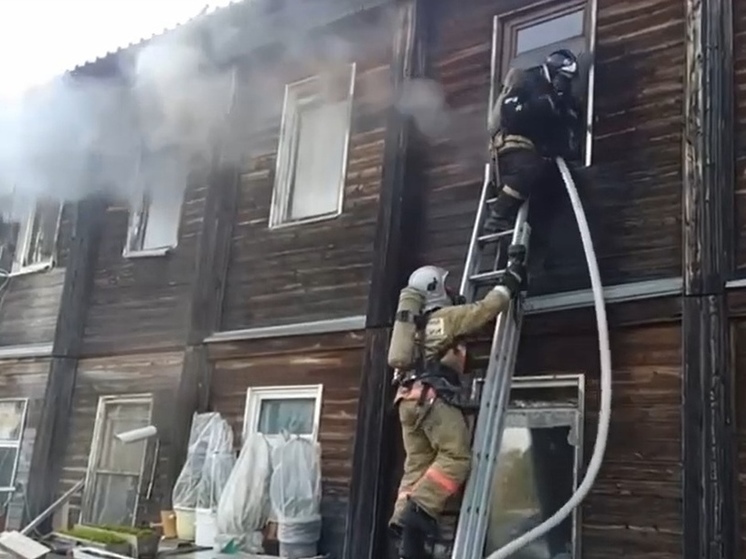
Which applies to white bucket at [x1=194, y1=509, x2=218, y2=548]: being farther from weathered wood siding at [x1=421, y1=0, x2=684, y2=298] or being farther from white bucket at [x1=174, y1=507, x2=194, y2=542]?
weathered wood siding at [x1=421, y1=0, x2=684, y2=298]

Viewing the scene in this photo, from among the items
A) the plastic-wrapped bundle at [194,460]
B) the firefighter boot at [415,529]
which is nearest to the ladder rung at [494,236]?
the firefighter boot at [415,529]

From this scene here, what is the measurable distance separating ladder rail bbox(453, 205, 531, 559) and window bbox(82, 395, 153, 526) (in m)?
4.15

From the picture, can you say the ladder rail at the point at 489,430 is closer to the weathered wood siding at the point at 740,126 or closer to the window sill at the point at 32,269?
the weathered wood siding at the point at 740,126

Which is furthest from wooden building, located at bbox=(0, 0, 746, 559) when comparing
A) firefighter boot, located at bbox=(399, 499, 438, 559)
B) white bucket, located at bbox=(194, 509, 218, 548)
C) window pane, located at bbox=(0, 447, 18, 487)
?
firefighter boot, located at bbox=(399, 499, 438, 559)

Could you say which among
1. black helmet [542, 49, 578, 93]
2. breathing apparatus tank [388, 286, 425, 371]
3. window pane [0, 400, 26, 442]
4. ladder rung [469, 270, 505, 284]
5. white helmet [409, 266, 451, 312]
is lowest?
window pane [0, 400, 26, 442]

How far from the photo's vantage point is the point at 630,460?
495 cm

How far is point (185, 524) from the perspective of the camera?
22.9 ft

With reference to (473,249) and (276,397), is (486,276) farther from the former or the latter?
(276,397)

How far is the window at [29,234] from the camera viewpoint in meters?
10.2

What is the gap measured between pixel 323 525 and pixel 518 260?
2633 mm

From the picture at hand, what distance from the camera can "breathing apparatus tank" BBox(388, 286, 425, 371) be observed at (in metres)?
4.91

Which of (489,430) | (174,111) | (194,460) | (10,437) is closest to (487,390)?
(489,430)

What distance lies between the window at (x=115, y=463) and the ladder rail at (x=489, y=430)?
415cm

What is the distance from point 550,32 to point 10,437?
6916 mm
